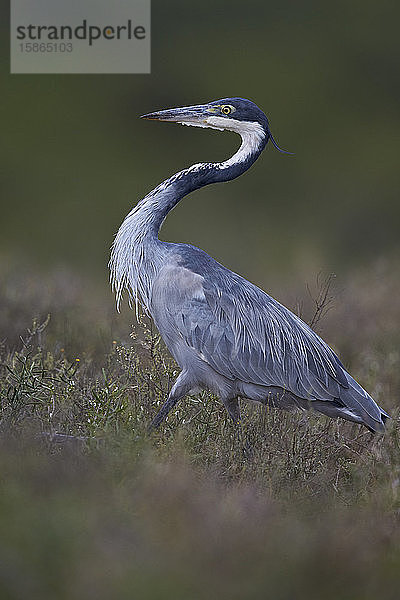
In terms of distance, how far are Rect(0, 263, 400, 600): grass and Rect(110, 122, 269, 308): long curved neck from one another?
44cm

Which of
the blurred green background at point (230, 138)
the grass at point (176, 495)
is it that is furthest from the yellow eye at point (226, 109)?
the blurred green background at point (230, 138)

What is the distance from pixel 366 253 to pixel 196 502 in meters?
14.0

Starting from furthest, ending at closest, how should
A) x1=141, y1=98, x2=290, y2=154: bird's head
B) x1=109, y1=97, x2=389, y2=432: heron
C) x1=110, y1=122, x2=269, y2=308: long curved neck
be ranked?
x1=141, y1=98, x2=290, y2=154: bird's head < x1=110, y1=122, x2=269, y2=308: long curved neck < x1=109, y1=97, x2=389, y2=432: heron

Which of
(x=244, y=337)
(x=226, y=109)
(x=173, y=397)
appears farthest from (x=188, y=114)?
(x=173, y=397)

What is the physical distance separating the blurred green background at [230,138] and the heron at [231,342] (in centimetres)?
1005

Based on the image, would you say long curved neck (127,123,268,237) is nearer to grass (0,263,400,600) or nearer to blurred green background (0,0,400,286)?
grass (0,263,400,600)

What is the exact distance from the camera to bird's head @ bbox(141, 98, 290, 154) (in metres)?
5.75

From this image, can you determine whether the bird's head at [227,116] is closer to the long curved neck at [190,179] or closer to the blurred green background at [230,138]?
the long curved neck at [190,179]

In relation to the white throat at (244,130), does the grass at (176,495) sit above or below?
below

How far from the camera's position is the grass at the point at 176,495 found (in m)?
3.05

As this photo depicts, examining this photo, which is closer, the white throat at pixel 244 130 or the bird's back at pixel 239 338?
the bird's back at pixel 239 338

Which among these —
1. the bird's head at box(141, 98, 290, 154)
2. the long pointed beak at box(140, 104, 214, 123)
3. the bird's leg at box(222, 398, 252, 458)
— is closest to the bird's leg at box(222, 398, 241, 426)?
the bird's leg at box(222, 398, 252, 458)

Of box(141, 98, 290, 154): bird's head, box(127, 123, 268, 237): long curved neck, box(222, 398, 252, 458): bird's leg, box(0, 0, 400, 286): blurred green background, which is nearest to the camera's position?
box(222, 398, 252, 458): bird's leg

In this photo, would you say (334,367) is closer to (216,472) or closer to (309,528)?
(216,472)
